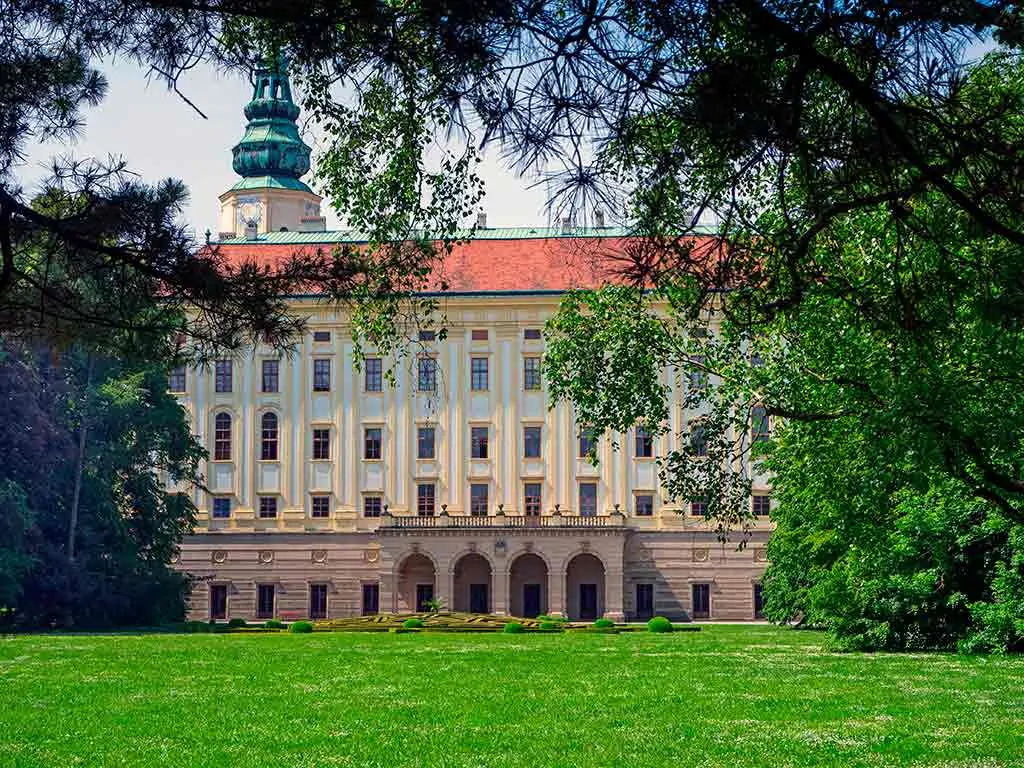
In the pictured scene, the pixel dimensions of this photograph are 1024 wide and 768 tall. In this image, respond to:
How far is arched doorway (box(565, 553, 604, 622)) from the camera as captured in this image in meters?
64.2

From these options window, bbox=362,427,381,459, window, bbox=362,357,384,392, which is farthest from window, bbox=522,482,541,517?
window, bbox=362,357,384,392

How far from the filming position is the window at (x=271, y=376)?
66688 mm

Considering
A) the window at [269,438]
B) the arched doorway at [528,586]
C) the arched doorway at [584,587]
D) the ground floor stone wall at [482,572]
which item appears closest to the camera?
the ground floor stone wall at [482,572]

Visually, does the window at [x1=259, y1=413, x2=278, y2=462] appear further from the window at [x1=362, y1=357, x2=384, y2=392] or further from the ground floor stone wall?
the window at [x1=362, y1=357, x2=384, y2=392]

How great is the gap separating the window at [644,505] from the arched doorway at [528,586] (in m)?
4.15

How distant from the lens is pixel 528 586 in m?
64.9

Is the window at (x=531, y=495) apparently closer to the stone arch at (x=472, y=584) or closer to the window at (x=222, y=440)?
the stone arch at (x=472, y=584)

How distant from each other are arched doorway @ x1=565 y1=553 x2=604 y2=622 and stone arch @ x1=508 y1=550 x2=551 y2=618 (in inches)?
37.2

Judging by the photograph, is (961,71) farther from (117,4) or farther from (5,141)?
(5,141)

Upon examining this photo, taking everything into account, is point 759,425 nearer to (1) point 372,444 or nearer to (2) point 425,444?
(2) point 425,444

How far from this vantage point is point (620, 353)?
76.4 feet

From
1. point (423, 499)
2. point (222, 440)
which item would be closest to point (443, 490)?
point (423, 499)

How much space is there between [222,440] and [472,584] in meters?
11.3

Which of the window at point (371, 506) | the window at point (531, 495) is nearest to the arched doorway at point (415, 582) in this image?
the window at point (371, 506)
